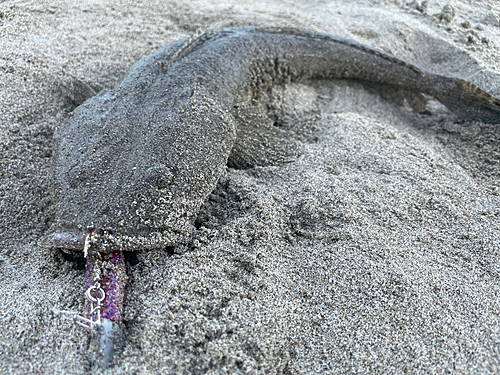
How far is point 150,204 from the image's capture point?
218cm

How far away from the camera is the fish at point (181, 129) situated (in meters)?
2.14

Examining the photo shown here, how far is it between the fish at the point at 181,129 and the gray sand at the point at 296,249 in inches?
7.1

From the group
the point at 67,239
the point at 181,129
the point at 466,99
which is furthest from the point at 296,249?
the point at 466,99

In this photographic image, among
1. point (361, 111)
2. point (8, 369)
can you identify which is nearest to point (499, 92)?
point (361, 111)

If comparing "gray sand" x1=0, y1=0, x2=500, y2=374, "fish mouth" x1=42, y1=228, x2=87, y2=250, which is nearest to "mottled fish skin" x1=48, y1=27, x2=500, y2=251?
"fish mouth" x1=42, y1=228, x2=87, y2=250

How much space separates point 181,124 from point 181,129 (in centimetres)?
5

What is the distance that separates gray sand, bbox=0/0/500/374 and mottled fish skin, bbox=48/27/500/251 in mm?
202

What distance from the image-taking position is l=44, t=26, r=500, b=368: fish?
7.02 ft

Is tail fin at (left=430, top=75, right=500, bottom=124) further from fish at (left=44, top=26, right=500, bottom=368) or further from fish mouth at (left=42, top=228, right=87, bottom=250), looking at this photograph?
fish mouth at (left=42, top=228, right=87, bottom=250)

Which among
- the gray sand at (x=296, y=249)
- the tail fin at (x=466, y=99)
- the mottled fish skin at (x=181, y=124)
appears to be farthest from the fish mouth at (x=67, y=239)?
the tail fin at (x=466, y=99)

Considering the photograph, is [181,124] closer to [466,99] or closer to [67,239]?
[67,239]

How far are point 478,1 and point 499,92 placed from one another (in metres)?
2.25

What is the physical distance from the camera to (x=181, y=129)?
2.55 meters

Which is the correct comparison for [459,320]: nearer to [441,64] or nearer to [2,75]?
[441,64]
